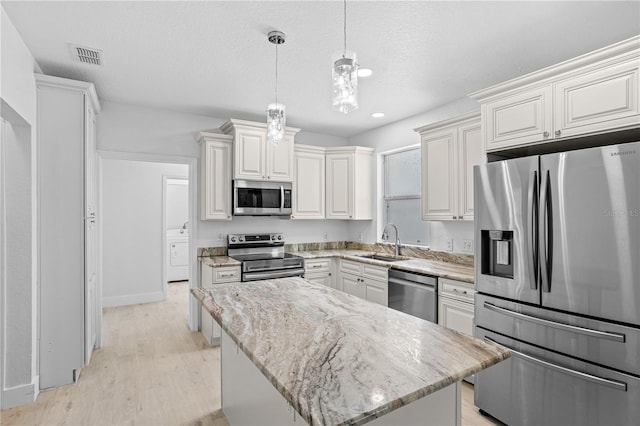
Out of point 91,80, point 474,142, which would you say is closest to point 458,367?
point 474,142

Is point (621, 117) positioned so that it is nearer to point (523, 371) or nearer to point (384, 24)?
point (384, 24)

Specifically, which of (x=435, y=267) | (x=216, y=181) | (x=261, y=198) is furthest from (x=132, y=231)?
(x=435, y=267)

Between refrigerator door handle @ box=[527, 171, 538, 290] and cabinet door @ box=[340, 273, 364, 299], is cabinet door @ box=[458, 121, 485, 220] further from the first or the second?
cabinet door @ box=[340, 273, 364, 299]

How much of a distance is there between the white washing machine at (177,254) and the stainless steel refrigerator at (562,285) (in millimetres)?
6106

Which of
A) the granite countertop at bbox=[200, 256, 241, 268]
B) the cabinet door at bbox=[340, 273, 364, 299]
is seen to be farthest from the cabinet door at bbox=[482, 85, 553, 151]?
the granite countertop at bbox=[200, 256, 241, 268]

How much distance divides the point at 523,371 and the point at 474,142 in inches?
75.3

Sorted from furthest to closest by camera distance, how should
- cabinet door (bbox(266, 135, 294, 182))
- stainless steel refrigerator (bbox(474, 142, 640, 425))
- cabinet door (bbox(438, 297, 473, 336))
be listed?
1. cabinet door (bbox(266, 135, 294, 182))
2. cabinet door (bbox(438, 297, 473, 336))
3. stainless steel refrigerator (bbox(474, 142, 640, 425))

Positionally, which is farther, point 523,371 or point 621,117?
point 523,371

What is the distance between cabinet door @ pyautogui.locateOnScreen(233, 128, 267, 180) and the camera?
4023 mm

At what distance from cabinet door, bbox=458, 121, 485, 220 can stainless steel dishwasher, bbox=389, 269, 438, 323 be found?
72cm

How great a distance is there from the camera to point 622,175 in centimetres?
177

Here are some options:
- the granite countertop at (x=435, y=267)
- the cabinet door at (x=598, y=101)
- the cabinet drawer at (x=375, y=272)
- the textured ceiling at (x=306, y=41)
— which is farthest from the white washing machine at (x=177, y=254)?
the cabinet door at (x=598, y=101)

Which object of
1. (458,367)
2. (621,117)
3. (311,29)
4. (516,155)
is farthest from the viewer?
(516,155)

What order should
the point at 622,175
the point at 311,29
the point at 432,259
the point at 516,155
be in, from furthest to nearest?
the point at 432,259 < the point at 516,155 < the point at 311,29 < the point at 622,175
